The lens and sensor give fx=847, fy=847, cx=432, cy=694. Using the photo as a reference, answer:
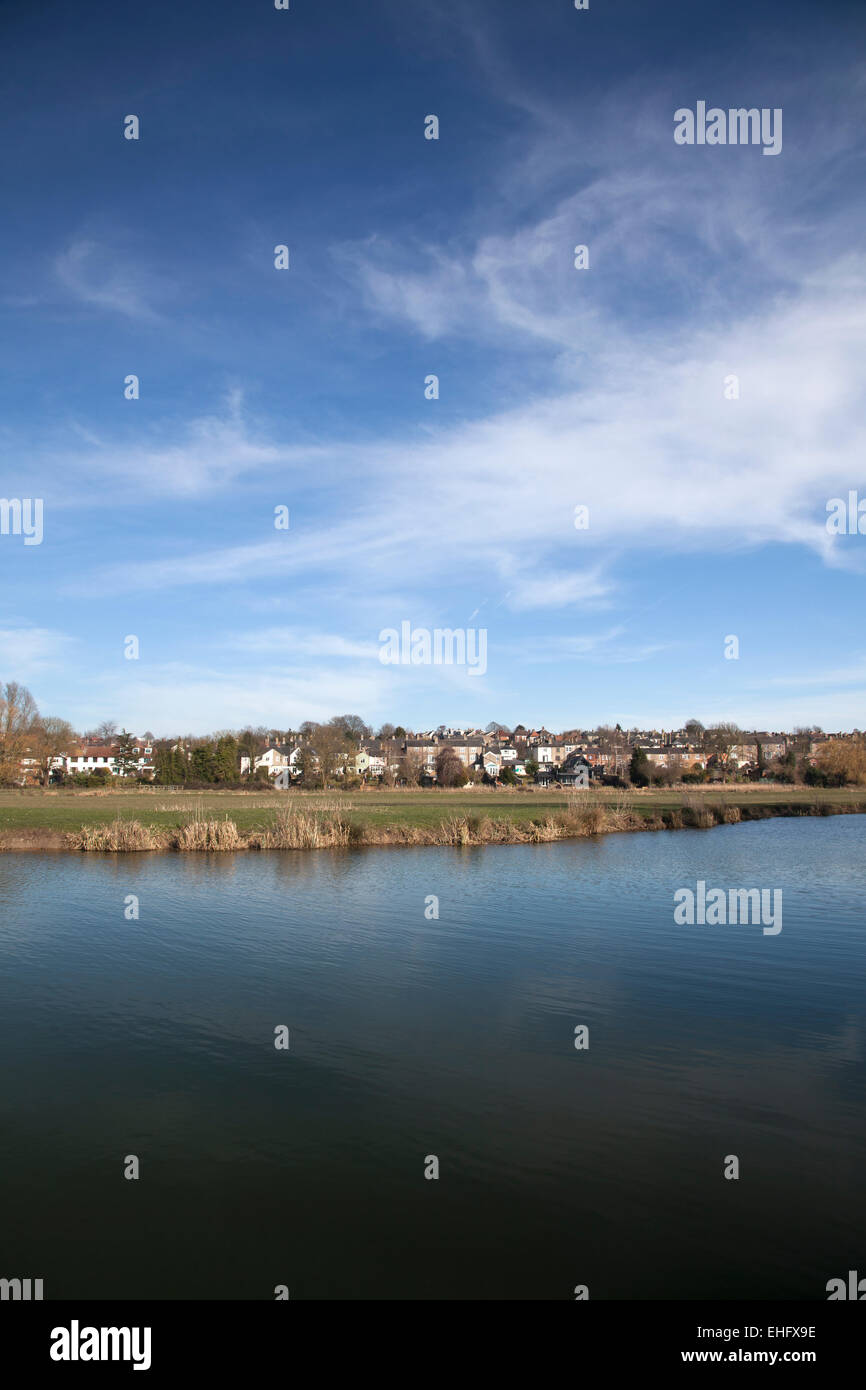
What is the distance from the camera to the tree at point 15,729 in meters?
91.3

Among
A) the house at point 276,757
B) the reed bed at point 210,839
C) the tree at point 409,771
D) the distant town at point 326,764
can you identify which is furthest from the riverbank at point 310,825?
the house at point 276,757

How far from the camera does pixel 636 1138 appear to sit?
9859 millimetres

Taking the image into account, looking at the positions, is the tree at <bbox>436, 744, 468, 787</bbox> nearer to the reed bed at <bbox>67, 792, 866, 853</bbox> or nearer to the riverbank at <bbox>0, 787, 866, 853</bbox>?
the riverbank at <bbox>0, 787, 866, 853</bbox>

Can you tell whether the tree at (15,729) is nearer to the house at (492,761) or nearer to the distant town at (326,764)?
the distant town at (326,764)

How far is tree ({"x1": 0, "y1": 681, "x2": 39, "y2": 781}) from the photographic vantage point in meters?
91.3

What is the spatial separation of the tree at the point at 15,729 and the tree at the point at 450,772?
154ft

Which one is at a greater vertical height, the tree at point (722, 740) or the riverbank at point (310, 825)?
the tree at point (722, 740)

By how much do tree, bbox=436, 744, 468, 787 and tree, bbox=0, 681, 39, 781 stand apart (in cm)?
4682

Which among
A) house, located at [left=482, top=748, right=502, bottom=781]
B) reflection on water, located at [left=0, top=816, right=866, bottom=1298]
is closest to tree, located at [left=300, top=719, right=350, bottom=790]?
house, located at [left=482, top=748, right=502, bottom=781]
